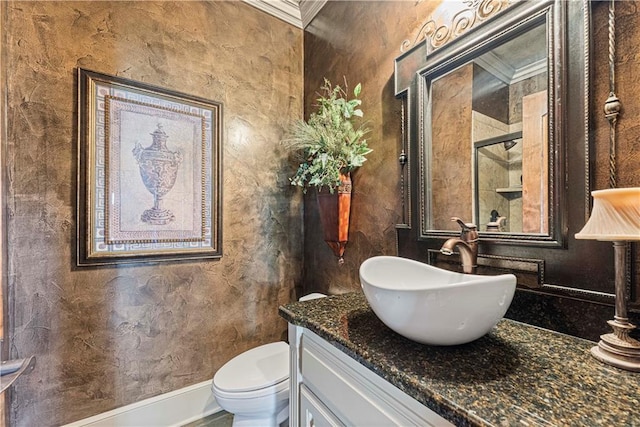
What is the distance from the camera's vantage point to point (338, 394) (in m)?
0.78

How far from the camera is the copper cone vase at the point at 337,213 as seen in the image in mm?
1651

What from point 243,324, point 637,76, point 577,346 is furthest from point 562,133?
point 243,324

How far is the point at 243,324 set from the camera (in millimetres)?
1892

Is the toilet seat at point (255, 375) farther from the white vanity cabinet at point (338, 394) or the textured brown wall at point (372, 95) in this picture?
the textured brown wall at point (372, 95)

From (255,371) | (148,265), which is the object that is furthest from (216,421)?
(148,265)

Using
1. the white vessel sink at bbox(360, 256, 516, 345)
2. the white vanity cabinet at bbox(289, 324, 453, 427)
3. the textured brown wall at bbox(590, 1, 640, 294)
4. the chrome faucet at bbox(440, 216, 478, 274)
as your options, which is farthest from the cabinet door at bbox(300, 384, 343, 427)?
the textured brown wall at bbox(590, 1, 640, 294)

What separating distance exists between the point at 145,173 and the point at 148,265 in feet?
1.70

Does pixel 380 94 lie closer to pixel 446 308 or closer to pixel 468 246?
pixel 468 246

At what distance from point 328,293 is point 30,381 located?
1545mm

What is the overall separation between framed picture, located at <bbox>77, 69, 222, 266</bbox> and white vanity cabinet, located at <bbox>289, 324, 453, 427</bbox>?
1.05 meters

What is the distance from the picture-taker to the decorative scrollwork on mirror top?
1.00 metres

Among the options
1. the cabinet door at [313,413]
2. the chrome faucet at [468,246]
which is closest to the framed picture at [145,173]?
the cabinet door at [313,413]

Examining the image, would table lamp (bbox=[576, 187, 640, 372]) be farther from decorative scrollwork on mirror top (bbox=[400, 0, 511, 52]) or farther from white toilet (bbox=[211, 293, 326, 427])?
white toilet (bbox=[211, 293, 326, 427])

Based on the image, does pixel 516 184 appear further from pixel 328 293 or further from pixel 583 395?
pixel 328 293
